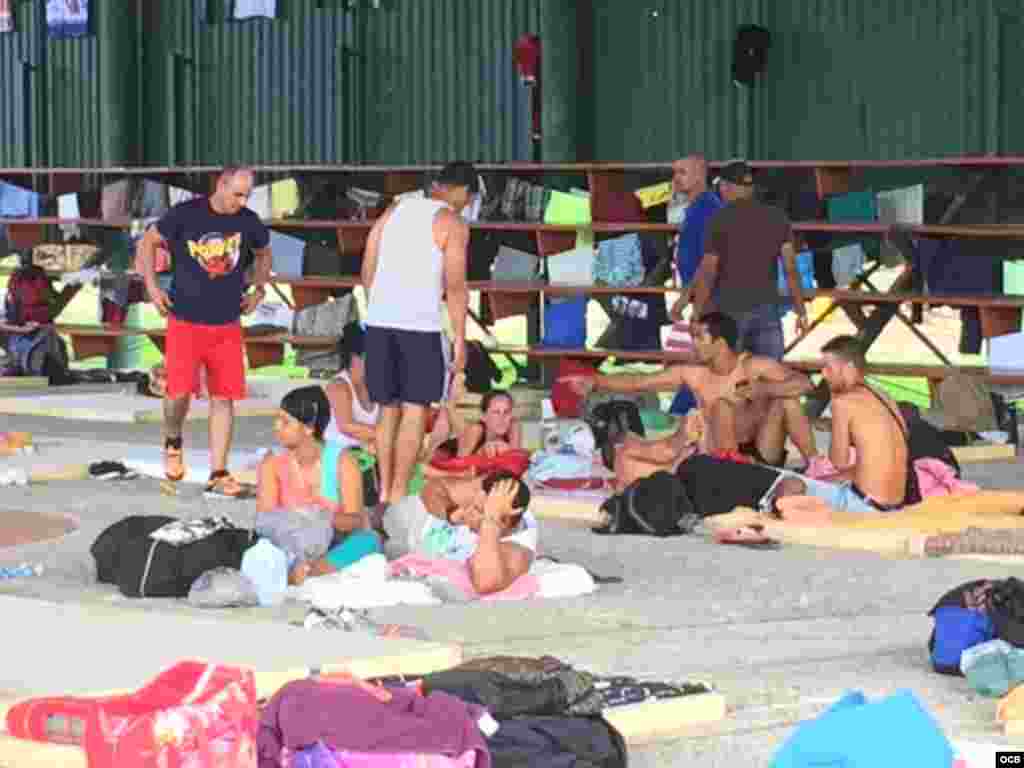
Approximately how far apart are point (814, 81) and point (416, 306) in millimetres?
8197

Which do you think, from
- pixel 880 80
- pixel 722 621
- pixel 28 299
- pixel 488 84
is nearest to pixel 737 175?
pixel 880 80

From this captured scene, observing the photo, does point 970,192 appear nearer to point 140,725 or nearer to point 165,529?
point 165,529

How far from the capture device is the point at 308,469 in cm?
1064

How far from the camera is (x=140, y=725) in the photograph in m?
6.52

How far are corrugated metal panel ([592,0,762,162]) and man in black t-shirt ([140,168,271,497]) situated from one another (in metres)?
7.53

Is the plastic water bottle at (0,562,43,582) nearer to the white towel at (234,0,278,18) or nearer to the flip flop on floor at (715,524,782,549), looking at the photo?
the flip flop on floor at (715,524,782,549)

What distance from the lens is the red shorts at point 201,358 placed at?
1316cm

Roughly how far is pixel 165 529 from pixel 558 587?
144 centimetres

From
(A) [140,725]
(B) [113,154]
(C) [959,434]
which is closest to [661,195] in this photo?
(C) [959,434]

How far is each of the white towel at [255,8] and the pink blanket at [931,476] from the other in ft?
37.6

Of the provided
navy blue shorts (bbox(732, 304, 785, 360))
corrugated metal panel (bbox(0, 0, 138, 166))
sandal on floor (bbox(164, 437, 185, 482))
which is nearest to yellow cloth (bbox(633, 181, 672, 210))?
navy blue shorts (bbox(732, 304, 785, 360))

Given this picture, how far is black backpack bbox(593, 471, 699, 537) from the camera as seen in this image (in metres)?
11.8

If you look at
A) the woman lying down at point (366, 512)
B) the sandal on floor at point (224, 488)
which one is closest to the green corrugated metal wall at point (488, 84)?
the sandal on floor at point (224, 488)

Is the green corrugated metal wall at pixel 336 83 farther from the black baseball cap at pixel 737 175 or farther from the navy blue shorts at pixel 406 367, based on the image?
the navy blue shorts at pixel 406 367
